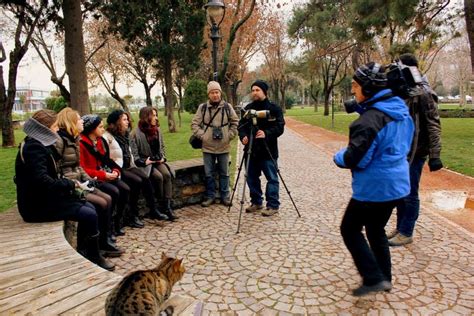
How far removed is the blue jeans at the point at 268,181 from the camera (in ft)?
19.6

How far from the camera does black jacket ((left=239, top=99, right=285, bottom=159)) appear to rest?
19.1ft

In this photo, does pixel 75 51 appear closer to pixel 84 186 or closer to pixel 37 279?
pixel 84 186

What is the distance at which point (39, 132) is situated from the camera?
3818mm

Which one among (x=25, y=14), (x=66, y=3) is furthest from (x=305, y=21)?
(x=66, y=3)

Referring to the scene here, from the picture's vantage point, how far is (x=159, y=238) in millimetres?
5160

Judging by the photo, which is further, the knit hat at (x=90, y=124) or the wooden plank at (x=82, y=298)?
the knit hat at (x=90, y=124)

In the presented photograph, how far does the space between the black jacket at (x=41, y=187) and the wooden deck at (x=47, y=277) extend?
239 mm

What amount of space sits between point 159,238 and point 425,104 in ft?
12.4

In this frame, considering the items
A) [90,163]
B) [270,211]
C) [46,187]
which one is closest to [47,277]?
[46,187]

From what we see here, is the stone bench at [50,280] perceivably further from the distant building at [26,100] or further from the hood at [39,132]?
the distant building at [26,100]

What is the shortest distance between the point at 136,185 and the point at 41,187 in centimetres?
183

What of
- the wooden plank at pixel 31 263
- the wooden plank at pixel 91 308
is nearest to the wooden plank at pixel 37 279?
the wooden plank at pixel 31 263

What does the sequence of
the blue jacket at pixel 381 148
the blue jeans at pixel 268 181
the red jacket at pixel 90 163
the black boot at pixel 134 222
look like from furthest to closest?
the blue jeans at pixel 268 181, the black boot at pixel 134 222, the red jacket at pixel 90 163, the blue jacket at pixel 381 148

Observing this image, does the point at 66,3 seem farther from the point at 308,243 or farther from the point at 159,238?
the point at 308,243
